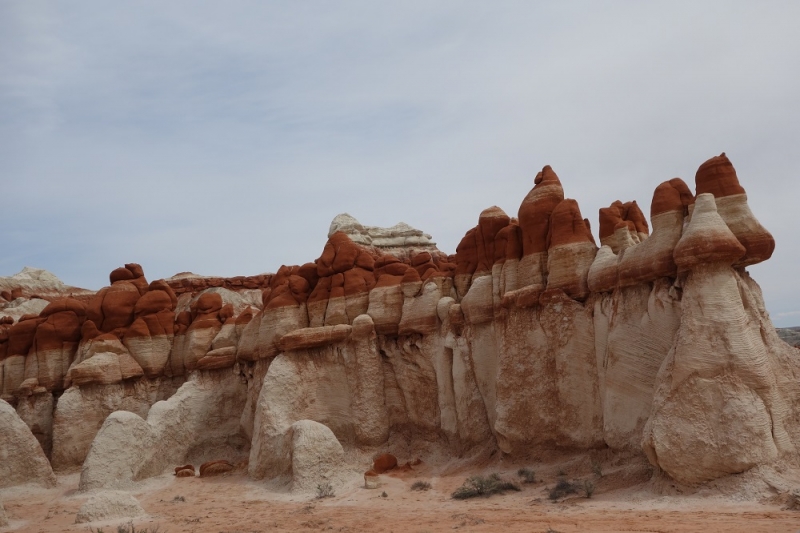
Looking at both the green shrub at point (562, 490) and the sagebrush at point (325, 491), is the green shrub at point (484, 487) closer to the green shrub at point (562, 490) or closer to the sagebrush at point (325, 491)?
the green shrub at point (562, 490)

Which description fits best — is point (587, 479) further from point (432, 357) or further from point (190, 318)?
point (190, 318)

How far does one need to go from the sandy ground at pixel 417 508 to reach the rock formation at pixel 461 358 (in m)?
0.65

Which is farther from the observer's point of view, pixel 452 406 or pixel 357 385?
pixel 357 385

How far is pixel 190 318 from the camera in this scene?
2950 centimetres

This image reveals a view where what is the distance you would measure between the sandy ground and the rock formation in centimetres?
65

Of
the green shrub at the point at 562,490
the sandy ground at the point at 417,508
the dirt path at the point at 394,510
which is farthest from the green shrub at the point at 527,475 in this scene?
the green shrub at the point at 562,490

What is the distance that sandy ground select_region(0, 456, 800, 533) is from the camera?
38.6ft

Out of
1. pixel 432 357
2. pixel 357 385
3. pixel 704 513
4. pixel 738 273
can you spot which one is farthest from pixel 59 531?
pixel 738 273

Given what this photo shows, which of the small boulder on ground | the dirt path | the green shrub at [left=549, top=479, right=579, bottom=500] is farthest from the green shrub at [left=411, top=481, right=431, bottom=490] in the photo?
the small boulder on ground

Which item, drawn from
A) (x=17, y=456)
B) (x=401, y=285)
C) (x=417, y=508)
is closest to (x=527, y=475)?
(x=417, y=508)

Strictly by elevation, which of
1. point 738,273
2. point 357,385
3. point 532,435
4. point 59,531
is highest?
point 738,273

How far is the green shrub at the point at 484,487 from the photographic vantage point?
16031mm

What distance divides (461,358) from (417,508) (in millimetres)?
→ 5019

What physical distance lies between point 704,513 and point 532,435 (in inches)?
232
